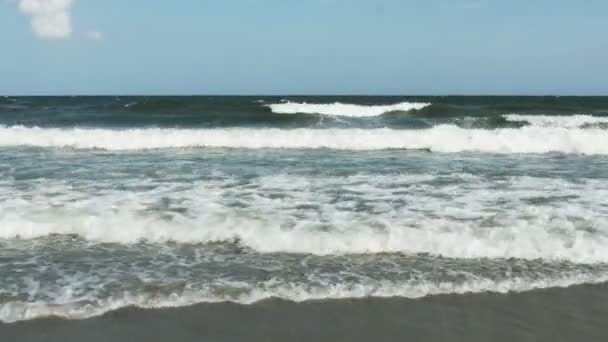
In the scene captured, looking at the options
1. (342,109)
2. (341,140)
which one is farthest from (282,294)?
(342,109)

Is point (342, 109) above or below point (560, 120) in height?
above

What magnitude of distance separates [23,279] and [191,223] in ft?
6.01

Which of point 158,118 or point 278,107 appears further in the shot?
point 278,107

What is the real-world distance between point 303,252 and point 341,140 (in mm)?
9940

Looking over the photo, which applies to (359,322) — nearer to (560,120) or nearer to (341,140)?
(341,140)

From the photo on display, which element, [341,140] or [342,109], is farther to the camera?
[342,109]

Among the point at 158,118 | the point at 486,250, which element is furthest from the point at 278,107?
the point at 486,250

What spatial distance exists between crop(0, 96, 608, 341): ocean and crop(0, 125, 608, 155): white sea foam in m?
3.21

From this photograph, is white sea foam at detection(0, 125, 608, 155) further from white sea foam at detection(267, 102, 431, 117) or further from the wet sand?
white sea foam at detection(267, 102, 431, 117)

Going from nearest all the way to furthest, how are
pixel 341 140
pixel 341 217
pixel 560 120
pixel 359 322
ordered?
pixel 359 322 → pixel 341 217 → pixel 341 140 → pixel 560 120

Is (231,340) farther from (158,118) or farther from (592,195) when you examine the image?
(158,118)

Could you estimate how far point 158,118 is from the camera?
2481 centimetres

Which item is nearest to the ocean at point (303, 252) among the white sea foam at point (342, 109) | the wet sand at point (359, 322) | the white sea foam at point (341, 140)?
the wet sand at point (359, 322)

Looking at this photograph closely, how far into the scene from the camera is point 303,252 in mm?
4875
